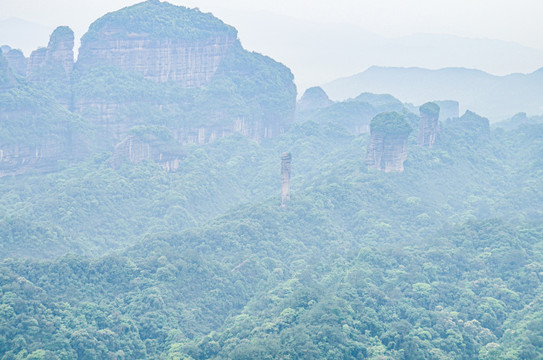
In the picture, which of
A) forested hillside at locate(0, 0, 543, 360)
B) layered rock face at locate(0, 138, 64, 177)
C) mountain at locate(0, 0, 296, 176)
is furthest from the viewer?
mountain at locate(0, 0, 296, 176)

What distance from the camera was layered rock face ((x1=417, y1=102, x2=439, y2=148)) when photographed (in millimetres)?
104188

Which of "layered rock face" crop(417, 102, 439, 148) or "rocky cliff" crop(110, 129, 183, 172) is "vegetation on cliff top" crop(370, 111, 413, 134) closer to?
"layered rock face" crop(417, 102, 439, 148)

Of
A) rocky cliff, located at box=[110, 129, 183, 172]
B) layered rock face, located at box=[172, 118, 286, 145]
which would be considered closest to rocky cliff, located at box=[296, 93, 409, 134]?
layered rock face, located at box=[172, 118, 286, 145]

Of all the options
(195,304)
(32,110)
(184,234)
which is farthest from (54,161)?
(195,304)

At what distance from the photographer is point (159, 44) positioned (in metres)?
129

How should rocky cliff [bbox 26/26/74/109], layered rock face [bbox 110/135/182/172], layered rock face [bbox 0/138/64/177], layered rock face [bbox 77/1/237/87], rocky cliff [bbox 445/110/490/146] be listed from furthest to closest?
1. layered rock face [bbox 77/1/237/87]
2. rocky cliff [bbox 26/26/74/109]
3. rocky cliff [bbox 445/110/490/146]
4. layered rock face [bbox 110/135/182/172]
5. layered rock face [bbox 0/138/64/177]

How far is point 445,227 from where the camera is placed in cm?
7869

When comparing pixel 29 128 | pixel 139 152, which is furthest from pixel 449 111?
pixel 29 128

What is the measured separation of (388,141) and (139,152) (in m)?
28.8

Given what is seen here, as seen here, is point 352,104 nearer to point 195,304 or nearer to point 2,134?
point 2,134

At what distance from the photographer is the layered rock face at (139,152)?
333 ft

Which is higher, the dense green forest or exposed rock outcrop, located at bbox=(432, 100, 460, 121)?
exposed rock outcrop, located at bbox=(432, 100, 460, 121)

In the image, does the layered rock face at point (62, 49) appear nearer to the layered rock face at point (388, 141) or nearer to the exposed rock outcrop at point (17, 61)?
the exposed rock outcrop at point (17, 61)

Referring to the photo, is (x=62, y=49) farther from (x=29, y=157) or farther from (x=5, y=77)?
(x=29, y=157)
